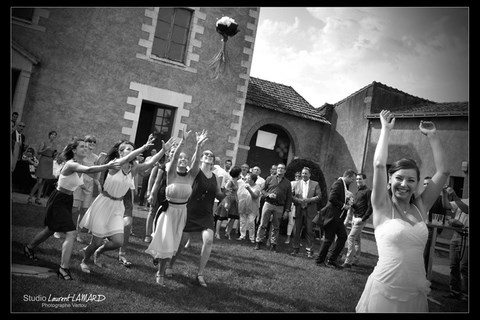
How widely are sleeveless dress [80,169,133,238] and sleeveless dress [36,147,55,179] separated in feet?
15.1

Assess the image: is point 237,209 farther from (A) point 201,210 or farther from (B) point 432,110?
(B) point 432,110

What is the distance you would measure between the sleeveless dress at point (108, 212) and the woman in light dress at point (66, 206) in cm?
32

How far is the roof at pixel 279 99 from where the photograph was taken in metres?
16.2

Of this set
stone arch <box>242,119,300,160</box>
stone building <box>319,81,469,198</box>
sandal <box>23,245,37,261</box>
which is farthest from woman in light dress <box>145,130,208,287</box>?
stone building <box>319,81,469,198</box>

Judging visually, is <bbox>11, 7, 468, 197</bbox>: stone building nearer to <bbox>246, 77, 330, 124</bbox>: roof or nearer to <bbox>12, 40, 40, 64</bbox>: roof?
<bbox>12, 40, 40, 64</bbox>: roof

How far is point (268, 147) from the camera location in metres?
17.0

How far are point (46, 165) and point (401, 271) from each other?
8.47 m

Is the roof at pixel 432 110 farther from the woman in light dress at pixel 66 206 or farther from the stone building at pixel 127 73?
the woman in light dress at pixel 66 206

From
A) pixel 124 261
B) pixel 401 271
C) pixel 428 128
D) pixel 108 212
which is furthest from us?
pixel 124 261

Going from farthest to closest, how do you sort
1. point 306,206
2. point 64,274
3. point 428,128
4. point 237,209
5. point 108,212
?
1. point 237,209
2. point 306,206
3. point 108,212
4. point 64,274
5. point 428,128

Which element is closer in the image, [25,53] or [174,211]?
[174,211]

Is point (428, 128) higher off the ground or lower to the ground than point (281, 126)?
lower

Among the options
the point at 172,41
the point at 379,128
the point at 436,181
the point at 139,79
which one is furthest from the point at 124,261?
the point at 379,128
